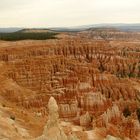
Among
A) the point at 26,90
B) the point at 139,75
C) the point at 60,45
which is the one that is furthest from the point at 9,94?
the point at 139,75

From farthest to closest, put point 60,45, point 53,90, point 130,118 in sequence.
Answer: point 60,45 → point 53,90 → point 130,118

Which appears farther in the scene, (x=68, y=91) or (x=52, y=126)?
(x=68, y=91)

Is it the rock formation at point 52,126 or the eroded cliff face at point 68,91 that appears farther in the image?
the eroded cliff face at point 68,91

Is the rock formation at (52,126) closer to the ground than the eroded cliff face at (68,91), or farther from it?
farther from it

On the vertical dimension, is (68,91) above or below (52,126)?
below

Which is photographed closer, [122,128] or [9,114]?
[9,114]

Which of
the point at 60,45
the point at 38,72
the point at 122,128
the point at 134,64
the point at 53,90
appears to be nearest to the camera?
the point at 122,128

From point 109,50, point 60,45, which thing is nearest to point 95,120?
point 60,45

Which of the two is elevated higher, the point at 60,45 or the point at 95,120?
the point at 60,45

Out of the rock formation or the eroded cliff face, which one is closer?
the rock formation

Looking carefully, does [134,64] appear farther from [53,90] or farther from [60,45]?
[53,90]

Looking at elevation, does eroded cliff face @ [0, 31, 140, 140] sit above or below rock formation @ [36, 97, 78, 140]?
below
